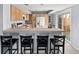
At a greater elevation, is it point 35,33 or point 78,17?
point 78,17

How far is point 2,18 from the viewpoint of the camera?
15.8 ft

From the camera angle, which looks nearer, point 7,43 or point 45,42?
point 7,43

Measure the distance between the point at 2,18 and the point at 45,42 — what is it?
1.51 m

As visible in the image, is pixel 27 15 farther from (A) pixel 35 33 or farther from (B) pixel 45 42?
(B) pixel 45 42

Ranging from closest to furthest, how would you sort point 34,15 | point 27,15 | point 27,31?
point 27,31, point 34,15, point 27,15

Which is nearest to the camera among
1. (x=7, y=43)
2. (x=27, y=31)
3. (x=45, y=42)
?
(x=7, y=43)

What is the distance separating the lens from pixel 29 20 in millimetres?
13602
